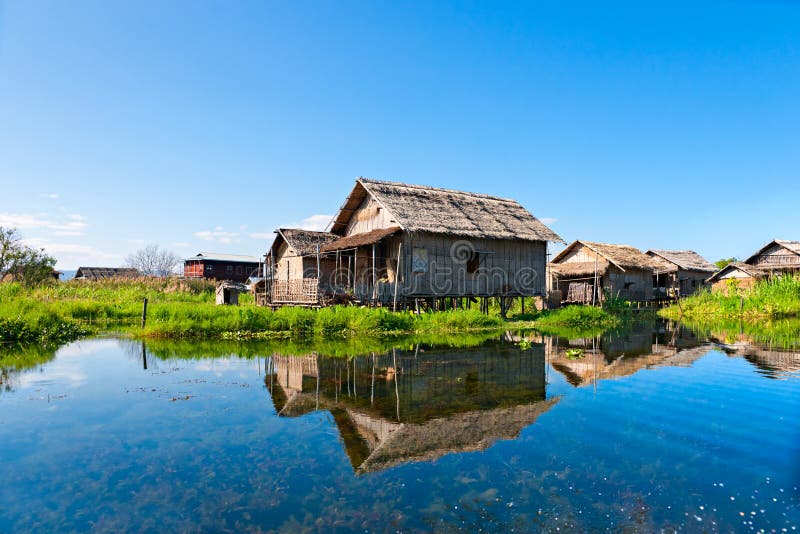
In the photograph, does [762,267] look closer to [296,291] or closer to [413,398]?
[296,291]

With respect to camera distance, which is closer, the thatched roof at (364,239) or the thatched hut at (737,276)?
the thatched roof at (364,239)

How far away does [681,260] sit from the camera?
39.0 metres

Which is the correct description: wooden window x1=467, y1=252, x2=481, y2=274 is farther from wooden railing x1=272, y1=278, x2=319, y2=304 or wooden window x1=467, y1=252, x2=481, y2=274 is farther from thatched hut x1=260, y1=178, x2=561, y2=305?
wooden railing x1=272, y1=278, x2=319, y2=304

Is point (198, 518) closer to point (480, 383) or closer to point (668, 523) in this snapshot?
point (668, 523)

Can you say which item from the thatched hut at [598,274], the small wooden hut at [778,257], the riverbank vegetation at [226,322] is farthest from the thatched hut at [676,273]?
the riverbank vegetation at [226,322]

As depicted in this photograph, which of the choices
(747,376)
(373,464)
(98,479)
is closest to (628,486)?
(373,464)

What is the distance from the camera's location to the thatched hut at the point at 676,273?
36562 mm

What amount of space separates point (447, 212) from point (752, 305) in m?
17.8

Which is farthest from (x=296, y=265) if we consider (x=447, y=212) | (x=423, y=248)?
(x=447, y=212)

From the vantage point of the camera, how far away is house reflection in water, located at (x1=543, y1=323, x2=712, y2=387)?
34.8ft

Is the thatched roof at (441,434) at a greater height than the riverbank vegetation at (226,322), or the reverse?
the riverbank vegetation at (226,322)

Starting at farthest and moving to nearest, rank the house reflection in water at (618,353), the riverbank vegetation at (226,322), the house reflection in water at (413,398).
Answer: the riverbank vegetation at (226,322) → the house reflection in water at (618,353) → the house reflection in water at (413,398)

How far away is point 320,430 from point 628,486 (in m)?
3.61

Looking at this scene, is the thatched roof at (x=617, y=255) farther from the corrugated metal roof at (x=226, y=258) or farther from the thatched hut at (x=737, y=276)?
the corrugated metal roof at (x=226, y=258)
